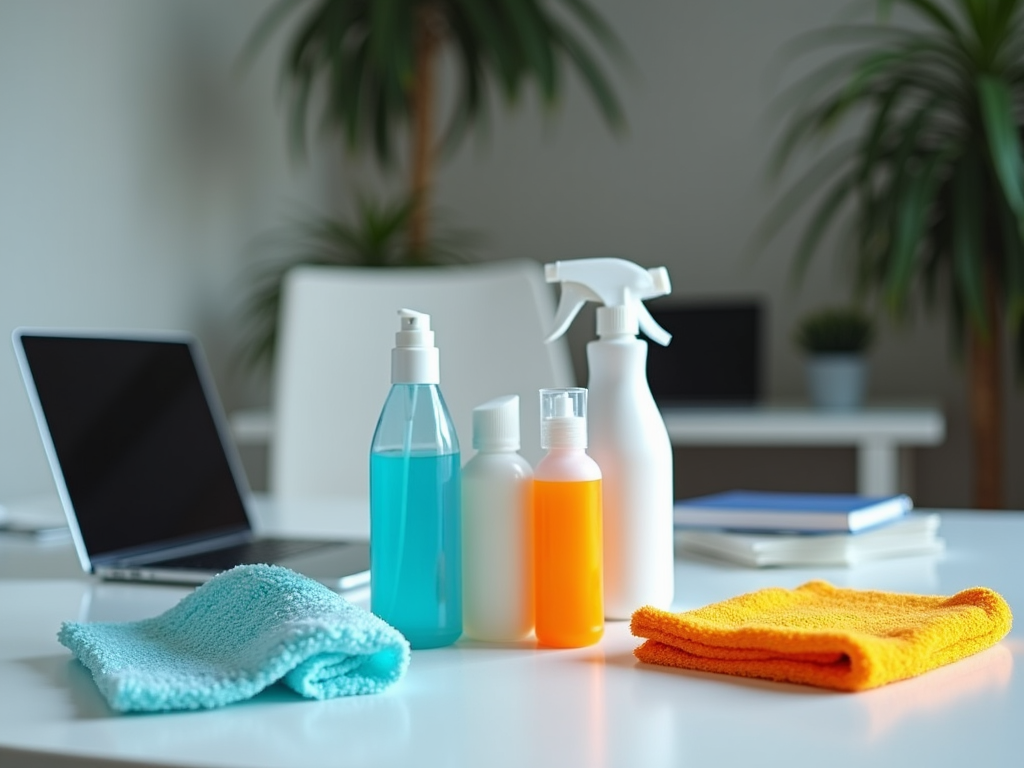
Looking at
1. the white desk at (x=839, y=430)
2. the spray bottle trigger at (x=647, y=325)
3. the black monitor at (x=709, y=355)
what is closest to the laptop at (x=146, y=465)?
the spray bottle trigger at (x=647, y=325)

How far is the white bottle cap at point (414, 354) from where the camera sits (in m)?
0.68

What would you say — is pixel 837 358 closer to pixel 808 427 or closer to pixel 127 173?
pixel 808 427

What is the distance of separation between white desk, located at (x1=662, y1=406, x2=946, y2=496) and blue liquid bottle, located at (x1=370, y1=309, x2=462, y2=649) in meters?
2.00

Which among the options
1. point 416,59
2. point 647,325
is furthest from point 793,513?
point 416,59

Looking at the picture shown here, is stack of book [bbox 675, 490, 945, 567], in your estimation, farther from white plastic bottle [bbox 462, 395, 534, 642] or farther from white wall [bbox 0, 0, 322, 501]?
white wall [bbox 0, 0, 322, 501]

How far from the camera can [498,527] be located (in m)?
0.68

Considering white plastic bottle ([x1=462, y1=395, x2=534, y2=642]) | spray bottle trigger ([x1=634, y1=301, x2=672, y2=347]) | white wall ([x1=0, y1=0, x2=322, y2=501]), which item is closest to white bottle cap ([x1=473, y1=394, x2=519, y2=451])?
white plastic bottle ([x1=462, y1=395, x2=534, y2=642])

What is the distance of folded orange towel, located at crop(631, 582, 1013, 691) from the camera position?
58 centimetres

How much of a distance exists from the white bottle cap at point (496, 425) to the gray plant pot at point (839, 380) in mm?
2354

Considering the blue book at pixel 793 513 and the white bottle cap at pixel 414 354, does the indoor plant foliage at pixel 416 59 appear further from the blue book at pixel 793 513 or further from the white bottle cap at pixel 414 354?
the white bottle cap at pixel 414 354

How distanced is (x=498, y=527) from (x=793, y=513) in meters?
0.42

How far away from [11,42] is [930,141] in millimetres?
2108

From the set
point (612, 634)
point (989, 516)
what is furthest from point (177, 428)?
point (989, 516)

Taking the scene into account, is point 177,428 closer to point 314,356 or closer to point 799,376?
point 314,356
